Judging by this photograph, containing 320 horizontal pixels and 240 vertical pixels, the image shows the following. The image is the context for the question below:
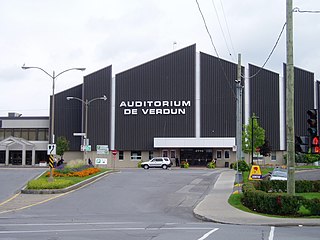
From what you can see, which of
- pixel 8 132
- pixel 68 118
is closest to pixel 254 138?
pixel 68 118

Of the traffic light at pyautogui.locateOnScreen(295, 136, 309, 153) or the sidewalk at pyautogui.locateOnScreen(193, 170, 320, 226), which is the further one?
the sidewalk at pyautogui.locateOnScreen(193, 170, 320, 226)

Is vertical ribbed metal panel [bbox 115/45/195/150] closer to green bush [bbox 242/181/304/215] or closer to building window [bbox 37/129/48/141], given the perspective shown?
building window [bbox 37/129/48/141]

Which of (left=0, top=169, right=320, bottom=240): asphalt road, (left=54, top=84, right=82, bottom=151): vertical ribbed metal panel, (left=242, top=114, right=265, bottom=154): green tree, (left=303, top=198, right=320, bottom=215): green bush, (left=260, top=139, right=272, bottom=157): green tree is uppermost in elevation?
(left=54, top=84, right=82, bottom=151): vertical ribbed metal panel

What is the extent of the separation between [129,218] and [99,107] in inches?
2066

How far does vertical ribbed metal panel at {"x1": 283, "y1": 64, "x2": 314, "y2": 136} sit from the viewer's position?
68938 mm

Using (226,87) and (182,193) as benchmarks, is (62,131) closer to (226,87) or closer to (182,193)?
(226,87)

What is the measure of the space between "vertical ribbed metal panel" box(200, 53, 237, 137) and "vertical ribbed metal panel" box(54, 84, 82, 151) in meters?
18.7

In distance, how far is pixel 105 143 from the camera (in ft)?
232

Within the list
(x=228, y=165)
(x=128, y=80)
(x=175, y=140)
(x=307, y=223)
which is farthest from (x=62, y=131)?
(x=307, y=223)

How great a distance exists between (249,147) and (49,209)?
39.9 meters

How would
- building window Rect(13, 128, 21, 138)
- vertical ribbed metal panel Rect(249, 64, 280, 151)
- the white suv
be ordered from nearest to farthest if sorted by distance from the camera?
1. the white suv
2. vertical ribbed metal panel Rect(249, 64, 280, 151)
3. building window Rect(13, 128, 21, 138)

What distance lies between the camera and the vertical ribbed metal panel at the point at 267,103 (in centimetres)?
6931

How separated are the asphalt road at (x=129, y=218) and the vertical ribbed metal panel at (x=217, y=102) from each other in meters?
34.1

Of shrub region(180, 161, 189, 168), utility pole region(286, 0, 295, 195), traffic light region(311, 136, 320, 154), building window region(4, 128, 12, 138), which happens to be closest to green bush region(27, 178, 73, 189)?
utility pole region(286, 0, 295, 195)
